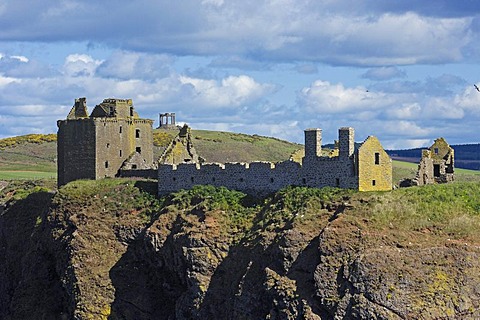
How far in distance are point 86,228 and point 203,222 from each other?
377 inches

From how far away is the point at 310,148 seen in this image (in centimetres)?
5969

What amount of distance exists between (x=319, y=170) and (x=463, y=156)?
89.2m

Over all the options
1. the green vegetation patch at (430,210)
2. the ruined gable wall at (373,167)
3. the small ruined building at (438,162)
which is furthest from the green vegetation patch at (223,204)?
the small ruined building at (438,162)

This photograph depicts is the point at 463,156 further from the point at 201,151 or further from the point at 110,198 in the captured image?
the point at 110,198

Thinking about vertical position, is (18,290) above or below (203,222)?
below

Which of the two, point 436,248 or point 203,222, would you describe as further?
point 203,222

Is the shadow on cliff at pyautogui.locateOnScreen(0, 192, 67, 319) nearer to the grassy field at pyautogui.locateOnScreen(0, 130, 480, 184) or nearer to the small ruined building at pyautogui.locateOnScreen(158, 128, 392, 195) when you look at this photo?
the small ruined building at pyautogui.locateOnScreen(158, 128, 392, 195)

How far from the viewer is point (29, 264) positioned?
72125mm

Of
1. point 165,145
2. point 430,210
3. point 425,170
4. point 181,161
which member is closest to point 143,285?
point 181,161

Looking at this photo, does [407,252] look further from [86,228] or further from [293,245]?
[86,228]

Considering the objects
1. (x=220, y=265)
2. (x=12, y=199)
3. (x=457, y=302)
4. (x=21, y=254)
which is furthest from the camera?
(x=12, y=199)

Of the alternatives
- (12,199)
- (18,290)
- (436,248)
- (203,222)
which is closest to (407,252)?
(436,248)

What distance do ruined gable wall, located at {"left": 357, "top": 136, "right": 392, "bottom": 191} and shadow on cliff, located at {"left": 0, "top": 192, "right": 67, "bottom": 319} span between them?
21.2m

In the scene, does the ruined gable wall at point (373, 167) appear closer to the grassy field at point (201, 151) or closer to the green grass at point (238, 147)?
the grassy field at point (201, 151)
